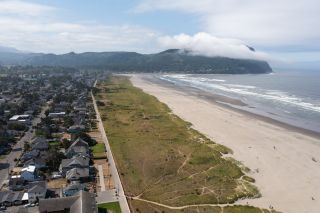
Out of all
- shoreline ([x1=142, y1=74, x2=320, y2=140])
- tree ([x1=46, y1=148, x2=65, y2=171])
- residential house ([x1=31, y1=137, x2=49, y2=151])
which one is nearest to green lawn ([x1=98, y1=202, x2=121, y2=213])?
tree ([x1=46, y1=148, x2=65, y2=171])

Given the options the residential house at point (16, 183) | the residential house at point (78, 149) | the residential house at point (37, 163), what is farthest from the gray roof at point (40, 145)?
the residential house at point (16, 183)

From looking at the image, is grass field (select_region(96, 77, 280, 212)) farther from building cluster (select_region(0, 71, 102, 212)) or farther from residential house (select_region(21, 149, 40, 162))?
residential house (select_region(21, 149, 40, 162))

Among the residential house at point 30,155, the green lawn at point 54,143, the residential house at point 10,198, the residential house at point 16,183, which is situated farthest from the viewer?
the green lawn at point 54,143

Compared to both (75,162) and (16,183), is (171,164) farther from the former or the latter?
(16,183)

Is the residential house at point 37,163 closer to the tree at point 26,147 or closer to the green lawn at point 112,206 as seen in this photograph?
the tree at point 26,147

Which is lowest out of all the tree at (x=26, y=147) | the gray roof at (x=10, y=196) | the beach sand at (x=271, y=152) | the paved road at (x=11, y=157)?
the paved road at (x=11, y=157)

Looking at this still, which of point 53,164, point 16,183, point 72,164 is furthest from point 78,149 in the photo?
point 16,183
